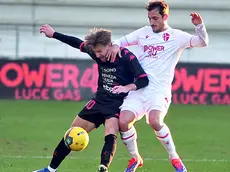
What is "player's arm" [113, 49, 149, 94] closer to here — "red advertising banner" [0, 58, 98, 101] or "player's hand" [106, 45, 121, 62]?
"player's hand" [106, 45, 121, 62]

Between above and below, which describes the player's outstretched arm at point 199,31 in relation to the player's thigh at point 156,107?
above

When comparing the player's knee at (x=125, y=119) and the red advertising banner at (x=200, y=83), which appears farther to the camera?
the red advertising banner at (x=200, y=83)

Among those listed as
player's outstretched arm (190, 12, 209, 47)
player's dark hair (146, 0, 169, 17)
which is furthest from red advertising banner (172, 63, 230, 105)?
player's dark hair (146, 0, 169, 17)

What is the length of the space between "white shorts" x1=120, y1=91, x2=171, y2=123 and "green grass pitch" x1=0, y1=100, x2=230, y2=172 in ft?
3.81

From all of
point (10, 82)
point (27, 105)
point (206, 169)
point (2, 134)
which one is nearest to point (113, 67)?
point (206, 169)

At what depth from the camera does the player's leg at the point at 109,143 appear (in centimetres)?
852

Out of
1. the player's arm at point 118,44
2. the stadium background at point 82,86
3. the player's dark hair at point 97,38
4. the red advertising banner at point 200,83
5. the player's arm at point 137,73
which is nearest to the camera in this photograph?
the player's dark hair at point 97,38

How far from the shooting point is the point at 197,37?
30.6ft

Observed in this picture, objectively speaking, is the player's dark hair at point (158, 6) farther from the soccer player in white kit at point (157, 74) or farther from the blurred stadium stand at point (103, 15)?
Answer: the blurred stadium stand at point (103, 15)

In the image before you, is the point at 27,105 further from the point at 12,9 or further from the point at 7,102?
the point at 12,9

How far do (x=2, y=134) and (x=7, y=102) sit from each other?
7.56 m

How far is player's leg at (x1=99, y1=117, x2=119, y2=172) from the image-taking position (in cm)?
852

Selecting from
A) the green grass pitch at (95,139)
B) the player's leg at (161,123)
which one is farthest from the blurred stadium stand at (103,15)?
the player's leg at (161,123)

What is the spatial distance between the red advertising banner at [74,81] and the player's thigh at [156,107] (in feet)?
44.6
